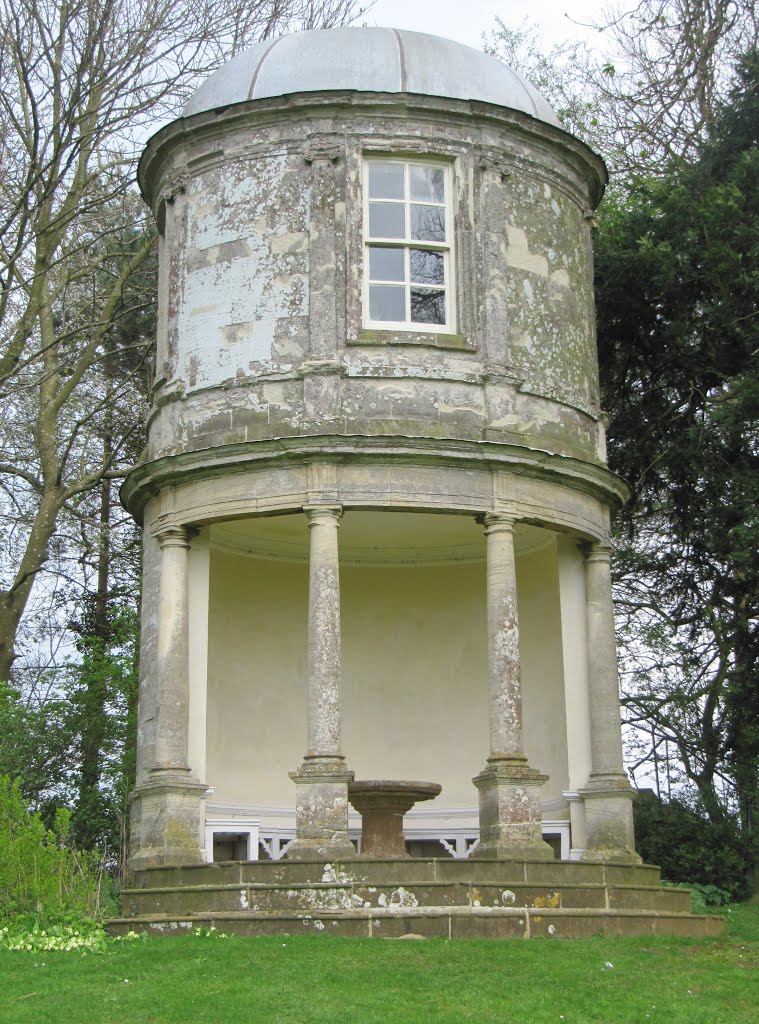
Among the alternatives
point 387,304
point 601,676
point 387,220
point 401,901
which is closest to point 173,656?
point 401,901

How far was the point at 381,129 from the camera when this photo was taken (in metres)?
16.4

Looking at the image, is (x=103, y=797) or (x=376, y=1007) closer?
(x=376, y=1007)

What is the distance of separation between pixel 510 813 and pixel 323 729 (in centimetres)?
204

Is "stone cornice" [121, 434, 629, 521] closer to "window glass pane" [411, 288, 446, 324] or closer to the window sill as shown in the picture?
the window sill

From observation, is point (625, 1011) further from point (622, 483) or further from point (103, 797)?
point (103, 797)

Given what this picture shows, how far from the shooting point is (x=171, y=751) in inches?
605

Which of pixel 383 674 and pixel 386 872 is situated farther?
pixel 383 674

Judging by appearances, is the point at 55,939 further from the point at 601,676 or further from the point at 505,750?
the point at 601,676

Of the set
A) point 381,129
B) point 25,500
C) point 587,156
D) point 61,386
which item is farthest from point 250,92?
point 25,500

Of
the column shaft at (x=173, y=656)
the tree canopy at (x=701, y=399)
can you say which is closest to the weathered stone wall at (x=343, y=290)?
the column shaft at (x=173, y=656)

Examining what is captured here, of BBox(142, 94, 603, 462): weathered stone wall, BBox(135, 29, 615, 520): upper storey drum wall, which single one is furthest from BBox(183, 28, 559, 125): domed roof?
BBox(142, 94, 603, 462): weathered stone wall

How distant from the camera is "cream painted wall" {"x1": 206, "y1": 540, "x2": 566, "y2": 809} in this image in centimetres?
1820

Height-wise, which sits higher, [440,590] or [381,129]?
[381,129]

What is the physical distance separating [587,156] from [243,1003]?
11.5 metres
